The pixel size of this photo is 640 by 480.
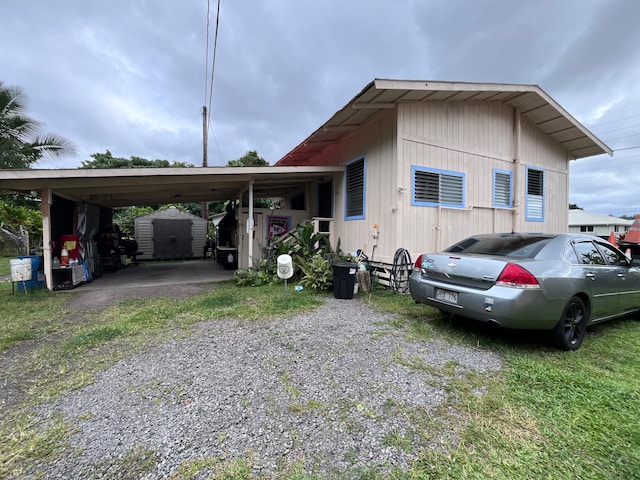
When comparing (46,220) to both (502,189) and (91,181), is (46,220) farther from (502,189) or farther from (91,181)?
(502,189)

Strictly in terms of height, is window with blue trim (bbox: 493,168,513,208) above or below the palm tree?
below

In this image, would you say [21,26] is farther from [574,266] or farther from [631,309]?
[631,309]

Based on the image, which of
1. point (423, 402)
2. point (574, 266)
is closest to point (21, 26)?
point (423, 402)

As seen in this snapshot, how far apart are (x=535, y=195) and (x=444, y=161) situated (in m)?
3.59

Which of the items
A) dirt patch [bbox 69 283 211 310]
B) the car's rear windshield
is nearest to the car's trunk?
the car's rear windshield

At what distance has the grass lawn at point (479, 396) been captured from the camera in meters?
1.76

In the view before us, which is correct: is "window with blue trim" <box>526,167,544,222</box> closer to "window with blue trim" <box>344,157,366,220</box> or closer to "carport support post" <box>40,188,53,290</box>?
"window with blue trim" <box>344,157,366,220</box>

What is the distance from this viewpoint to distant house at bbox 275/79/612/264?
258 inches

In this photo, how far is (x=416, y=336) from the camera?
153 inches

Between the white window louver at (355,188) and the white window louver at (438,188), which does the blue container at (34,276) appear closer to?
the white window louver at (355,188)

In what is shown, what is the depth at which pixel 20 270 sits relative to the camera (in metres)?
6.42

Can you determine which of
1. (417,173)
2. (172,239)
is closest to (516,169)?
(417,173)

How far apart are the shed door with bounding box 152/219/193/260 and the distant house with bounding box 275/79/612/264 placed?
957 centimetres

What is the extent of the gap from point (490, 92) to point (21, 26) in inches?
548
